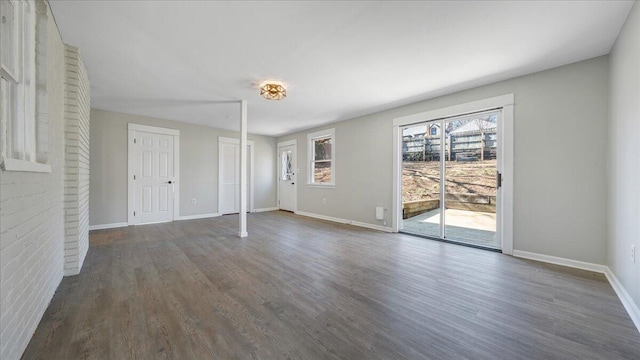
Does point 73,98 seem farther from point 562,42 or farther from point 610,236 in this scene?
point 610,236

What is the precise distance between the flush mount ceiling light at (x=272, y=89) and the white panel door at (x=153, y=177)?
3.32m

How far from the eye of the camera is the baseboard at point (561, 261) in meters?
2.52

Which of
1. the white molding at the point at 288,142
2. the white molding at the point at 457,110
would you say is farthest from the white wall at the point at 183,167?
the white molding at the point at 457,110

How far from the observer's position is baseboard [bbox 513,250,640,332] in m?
1.70

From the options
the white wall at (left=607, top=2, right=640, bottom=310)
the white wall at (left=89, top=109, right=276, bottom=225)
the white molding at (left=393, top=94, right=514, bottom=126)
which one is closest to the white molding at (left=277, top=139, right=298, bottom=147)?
the white wall at (left=89, top=109, right=276, bottom=225)

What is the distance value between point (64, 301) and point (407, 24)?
3.66m

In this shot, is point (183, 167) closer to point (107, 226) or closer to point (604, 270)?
point (107, 226)

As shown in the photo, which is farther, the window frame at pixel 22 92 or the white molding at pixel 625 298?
the white molding at pixel 625 298

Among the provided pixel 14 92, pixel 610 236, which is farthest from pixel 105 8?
pixel 610 236

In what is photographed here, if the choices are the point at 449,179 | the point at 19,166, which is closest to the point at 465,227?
the point at 449,179

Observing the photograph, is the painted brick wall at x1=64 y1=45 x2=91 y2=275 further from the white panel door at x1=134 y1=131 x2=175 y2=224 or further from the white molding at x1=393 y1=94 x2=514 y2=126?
the white molding at x1=393 y1=94 x2=514 y2=126

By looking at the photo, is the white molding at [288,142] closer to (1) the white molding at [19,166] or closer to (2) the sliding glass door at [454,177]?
(2) the sliding glass door at [454,177]

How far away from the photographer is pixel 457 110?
3.53 m

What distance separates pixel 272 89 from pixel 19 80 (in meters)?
2.28
